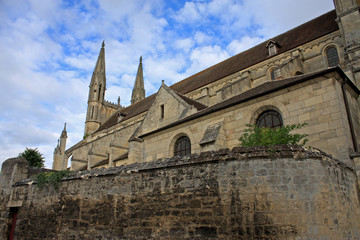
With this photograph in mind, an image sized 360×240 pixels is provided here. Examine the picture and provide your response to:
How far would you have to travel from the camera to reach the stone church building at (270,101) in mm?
8562

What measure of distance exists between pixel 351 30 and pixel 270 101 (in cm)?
988

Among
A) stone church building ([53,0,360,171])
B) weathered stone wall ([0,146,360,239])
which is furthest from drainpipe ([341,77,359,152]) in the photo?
weathered stone wall ([0,146,360,239])

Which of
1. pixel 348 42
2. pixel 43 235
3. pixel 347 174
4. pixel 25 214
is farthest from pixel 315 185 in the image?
pixel 348 42

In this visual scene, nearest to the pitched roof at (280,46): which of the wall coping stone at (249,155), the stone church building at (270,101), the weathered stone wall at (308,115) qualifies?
the stone church building at (270,101)

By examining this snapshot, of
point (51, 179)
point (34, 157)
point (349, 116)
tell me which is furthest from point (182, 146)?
point (34, 157)

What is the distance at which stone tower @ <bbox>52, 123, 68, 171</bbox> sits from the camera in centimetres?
3334

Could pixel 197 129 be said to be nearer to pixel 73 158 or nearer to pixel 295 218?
pixel 295 218

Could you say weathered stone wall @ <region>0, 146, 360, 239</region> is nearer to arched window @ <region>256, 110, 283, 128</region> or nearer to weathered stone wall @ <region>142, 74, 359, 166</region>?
weathered stone wall @ <region>142, 74, 359, 166</region>

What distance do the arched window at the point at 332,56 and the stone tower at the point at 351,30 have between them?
1333mm

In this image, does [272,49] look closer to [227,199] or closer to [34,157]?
[227,199]

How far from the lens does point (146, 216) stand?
19.8 feet

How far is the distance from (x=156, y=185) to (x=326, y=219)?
3.37 m

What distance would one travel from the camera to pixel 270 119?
10.2 m

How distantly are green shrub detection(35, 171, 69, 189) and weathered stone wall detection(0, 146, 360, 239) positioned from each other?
143cm
